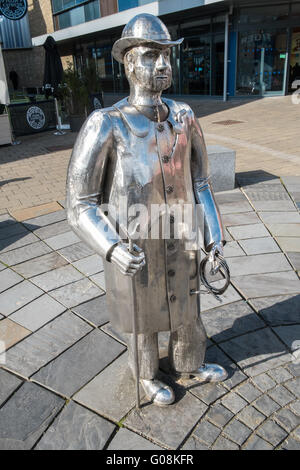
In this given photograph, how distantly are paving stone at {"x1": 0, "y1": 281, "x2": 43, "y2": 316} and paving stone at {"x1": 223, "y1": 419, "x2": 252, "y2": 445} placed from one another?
2124mm

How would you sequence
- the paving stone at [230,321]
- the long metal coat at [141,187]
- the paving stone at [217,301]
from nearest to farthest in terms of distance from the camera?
the long metal coat at [141,187] → the paving stone at [230,321] → the paving stone at [217,301]

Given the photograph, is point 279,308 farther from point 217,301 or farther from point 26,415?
point 26,415

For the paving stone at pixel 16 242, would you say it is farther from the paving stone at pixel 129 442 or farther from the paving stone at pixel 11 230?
the paving stone at pixel 129 442

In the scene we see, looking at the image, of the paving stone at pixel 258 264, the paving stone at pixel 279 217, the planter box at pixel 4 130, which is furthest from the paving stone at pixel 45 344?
the planter box at pixel 4 130

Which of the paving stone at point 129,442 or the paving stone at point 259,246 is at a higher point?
the paving stone at point 259,246

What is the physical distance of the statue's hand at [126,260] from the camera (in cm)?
186

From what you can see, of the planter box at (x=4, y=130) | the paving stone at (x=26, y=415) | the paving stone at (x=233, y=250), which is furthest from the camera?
the planter box at (x=4, y=130)

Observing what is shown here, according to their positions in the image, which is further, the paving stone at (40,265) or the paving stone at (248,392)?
the paving stone at (40,265)

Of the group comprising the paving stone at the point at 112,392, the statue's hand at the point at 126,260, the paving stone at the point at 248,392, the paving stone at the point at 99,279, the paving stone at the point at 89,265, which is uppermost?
the statue's hand at the point at 126,260

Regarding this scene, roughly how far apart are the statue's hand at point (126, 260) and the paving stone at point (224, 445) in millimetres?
1113

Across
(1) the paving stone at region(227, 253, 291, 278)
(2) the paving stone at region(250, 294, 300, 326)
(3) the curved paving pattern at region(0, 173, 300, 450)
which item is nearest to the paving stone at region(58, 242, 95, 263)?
(3) the curved paving pattern at region(0, 173, 300, 450)

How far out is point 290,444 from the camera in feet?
7.13

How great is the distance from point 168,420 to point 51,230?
11.2ft

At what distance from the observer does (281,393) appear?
2516mm
